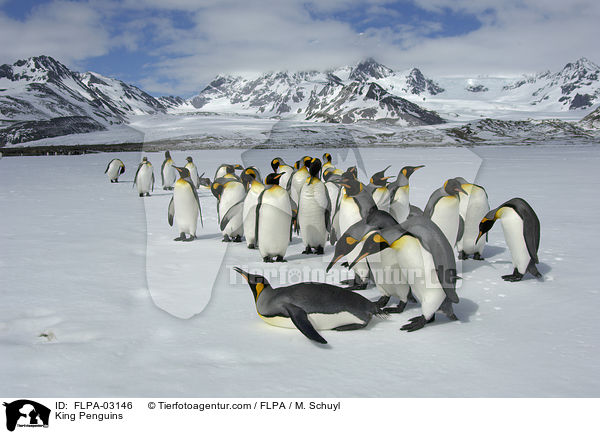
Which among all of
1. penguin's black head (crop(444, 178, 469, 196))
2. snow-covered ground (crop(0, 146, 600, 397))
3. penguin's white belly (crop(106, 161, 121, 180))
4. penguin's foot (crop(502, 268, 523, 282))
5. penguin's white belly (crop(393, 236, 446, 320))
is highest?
penguin's white belly (crop(106, 161, 121, 180))

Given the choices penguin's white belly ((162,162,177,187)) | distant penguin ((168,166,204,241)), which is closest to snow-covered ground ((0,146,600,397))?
distant penguin ((168,166,204,241))

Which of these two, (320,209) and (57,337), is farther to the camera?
(320,209)

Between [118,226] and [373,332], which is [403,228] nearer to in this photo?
[373,332]

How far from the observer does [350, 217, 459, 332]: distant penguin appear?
3.00m

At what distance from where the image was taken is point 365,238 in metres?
3.33

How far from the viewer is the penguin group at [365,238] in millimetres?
2990

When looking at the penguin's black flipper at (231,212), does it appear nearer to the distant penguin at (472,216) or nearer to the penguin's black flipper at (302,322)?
the distant penguin at (472,216)

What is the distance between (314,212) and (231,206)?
1.32 metres

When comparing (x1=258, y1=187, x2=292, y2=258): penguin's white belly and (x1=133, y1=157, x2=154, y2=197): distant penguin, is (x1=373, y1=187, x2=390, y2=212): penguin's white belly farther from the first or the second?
(x1=133, y1=157, x2=154, y2=197): distant penguin

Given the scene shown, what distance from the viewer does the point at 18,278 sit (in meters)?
4.04

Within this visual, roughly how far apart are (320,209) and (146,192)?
22.7ft
